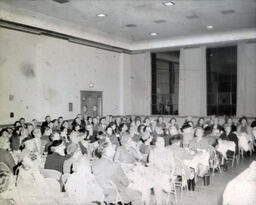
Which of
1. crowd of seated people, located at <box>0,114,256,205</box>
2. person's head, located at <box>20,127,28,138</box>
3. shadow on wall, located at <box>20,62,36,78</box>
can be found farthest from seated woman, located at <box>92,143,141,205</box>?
shadow on wall, located at <box>20,62,36,78</box>

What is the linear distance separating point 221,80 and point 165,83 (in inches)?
102

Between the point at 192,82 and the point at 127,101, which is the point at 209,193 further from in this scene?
the point at 127,101

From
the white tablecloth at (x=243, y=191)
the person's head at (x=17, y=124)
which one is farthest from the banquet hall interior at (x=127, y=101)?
the person's head at (x=17, y=124)

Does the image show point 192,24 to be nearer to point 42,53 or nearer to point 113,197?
point 42,53

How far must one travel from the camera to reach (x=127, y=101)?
14.6 meters

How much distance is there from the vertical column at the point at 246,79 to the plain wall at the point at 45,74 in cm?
545

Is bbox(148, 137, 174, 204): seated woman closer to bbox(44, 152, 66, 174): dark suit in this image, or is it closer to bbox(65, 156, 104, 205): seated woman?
bbox(65, 156, 104, 205): seated woman

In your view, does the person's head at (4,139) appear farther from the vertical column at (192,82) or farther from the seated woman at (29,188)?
the vertical column at (192,82)

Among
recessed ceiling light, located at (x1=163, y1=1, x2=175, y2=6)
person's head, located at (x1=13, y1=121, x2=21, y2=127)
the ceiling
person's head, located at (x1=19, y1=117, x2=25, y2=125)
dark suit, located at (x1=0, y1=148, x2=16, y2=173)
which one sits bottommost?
dark suit, located at (x1=0, y1=148, x2=16, y2=173)

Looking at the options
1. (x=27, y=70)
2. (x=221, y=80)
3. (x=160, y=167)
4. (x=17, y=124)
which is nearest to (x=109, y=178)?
(x=160, y=167)

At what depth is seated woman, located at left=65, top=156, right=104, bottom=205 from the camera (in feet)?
12.5

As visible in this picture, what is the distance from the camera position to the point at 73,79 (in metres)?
11.5

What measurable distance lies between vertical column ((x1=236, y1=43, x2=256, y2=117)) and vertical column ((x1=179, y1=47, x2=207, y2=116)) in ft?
4.75

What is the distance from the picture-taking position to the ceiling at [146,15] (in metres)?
8.29
